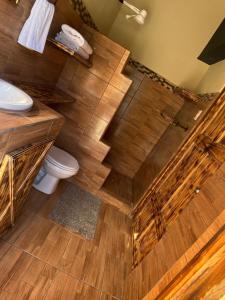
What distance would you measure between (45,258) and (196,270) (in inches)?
46.8

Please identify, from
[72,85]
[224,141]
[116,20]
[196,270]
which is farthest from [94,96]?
[196,270]

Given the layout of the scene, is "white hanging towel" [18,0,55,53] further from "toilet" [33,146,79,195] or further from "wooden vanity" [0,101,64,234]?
"toilet" [33,146,79,195]

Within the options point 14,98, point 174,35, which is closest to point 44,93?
point 14,98

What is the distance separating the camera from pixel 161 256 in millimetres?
1859

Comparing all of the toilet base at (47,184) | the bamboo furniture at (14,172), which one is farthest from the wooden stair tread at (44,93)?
the toilet base at (47,184)

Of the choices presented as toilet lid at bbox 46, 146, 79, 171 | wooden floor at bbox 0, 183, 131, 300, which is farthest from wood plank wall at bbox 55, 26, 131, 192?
wooden floor at bbox 0, 183, 131, 300

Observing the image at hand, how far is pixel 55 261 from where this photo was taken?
6.73ft

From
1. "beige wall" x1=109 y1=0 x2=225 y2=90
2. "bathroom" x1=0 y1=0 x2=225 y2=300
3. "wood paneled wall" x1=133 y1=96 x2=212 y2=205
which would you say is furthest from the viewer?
"beige wall" x1=109 y1=0 x2=225 y2=90

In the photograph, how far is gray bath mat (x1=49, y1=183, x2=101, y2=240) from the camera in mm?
2549

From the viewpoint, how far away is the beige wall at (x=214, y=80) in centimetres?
294

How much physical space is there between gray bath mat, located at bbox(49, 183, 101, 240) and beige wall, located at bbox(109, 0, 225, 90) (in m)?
2.12

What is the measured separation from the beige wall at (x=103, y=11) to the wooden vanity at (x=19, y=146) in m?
1.54

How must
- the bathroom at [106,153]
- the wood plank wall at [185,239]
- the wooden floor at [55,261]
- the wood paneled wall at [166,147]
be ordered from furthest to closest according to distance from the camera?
1. the wood paneled wall at [166,147]
2. the wooden floor at [55,261]
3. the bathroom at [106,153]
4. the wood plank wall at [185,239]

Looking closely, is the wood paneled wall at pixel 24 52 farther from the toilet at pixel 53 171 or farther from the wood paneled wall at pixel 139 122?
the wood paneled wall at pixel 139 122
